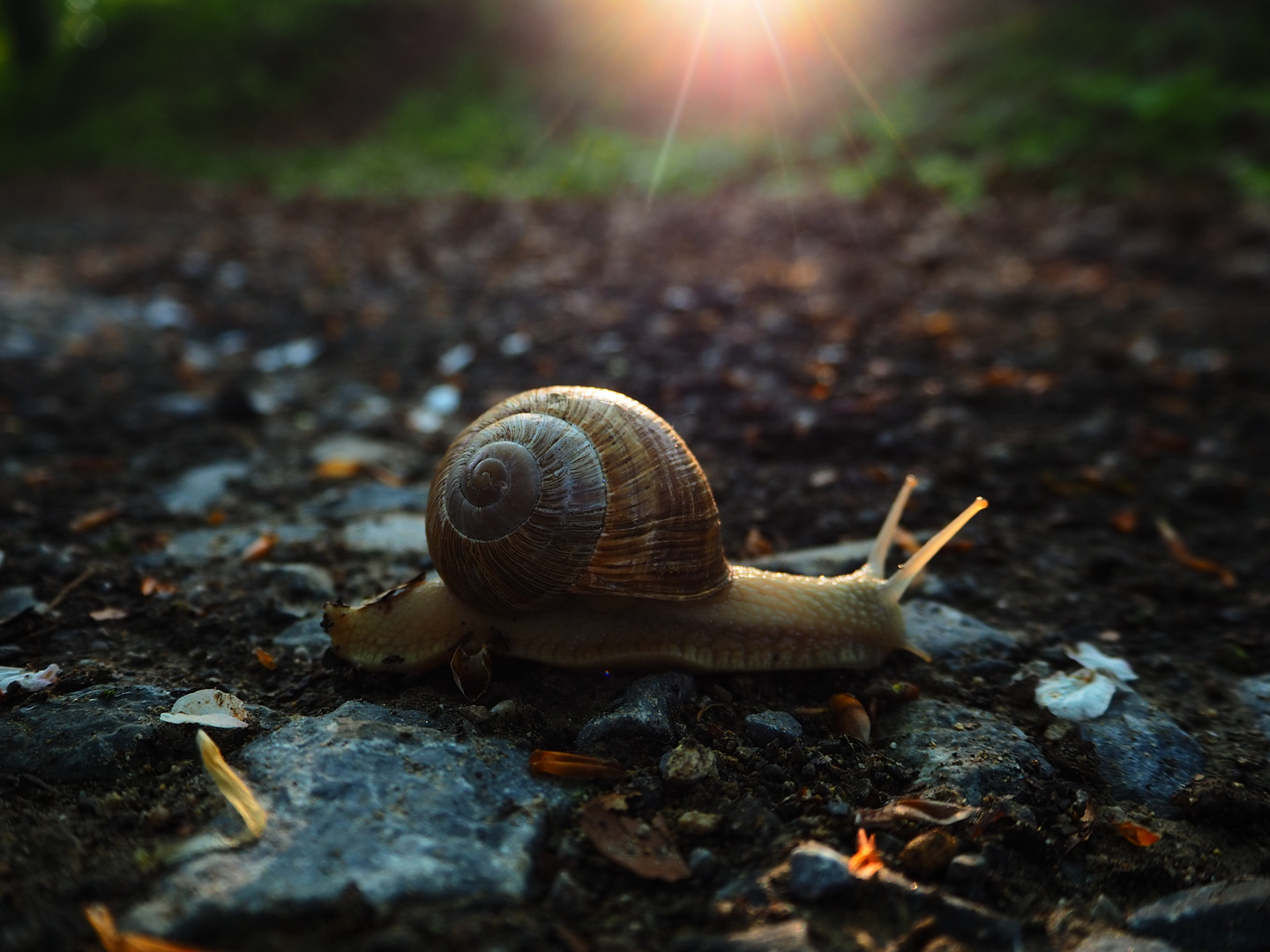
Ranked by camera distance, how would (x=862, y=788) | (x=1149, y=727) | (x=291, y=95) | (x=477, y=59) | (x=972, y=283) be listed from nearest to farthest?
(x=862, y=788), (x=1149, y=727), (x=972, y=283), (x=291, y=95), (x=477, y=59)

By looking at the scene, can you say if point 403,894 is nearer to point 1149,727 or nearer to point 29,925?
point 29,925

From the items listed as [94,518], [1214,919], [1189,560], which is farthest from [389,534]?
[1189,560]

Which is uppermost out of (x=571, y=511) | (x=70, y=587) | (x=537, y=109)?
(x=537, y=109)

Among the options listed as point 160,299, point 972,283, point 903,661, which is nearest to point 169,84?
point 160,299

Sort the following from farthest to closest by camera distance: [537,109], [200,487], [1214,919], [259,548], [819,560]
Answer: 1. [537,109]
2. [200,487]
3. [259,548]
4. [819,560]
5. [1214,919]

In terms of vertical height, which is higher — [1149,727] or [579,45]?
[579,45]

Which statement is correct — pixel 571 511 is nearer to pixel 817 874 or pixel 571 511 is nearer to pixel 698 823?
pixel 698 823

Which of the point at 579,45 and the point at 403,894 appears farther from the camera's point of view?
the point at 579,45
